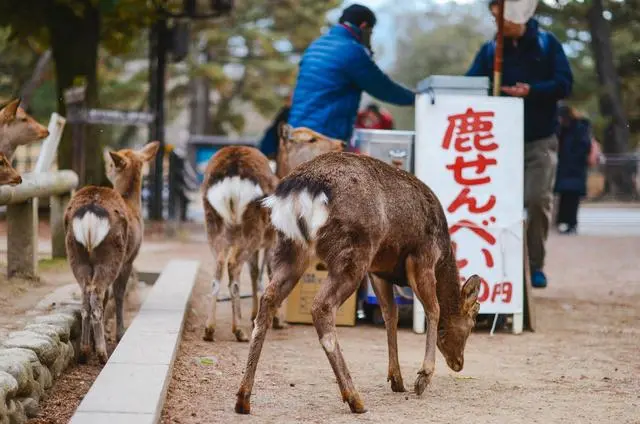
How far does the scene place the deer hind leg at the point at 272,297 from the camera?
589 centimetres

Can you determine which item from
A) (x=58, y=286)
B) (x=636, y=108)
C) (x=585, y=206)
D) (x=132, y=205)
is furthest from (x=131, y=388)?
(x=636, y=108)

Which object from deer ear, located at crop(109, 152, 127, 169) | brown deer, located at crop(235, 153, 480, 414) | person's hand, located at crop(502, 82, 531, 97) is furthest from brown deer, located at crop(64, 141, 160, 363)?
person's hand, located at crop(502, 82, 531, 97)

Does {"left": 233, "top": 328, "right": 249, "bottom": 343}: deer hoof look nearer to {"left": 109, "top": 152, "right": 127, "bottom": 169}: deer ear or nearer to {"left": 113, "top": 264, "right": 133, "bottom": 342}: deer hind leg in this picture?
{"left": 113, "top": 264, "right": 133, "bottom": 342}: deer hind leg

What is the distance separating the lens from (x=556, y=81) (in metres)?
10.4

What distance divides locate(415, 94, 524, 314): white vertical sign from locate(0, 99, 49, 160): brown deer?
307 cm

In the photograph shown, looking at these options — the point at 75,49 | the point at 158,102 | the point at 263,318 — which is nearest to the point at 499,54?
the point at 263,318

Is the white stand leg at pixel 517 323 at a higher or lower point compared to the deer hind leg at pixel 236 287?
lower

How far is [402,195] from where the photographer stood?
6.53 m

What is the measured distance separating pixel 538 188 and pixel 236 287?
3.55 m

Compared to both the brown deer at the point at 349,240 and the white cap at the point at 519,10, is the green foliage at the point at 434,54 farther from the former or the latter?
the brown deer at the point at 349,240

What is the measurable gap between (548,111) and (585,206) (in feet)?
61.3

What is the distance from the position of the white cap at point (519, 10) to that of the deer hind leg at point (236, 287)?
11.3 feet

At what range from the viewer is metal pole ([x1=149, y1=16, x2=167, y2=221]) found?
19.5 m

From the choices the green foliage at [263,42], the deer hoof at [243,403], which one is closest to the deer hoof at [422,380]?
the deer hoof at [243,403]
